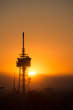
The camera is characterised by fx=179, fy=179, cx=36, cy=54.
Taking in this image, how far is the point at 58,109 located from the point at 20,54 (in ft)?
91.8

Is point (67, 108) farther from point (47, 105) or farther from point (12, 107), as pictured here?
point (12, 107)

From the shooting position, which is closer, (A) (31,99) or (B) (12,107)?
(B) (12,107)

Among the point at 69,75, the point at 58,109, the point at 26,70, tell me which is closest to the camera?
the point at 58,109

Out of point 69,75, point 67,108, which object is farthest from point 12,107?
point 69,75

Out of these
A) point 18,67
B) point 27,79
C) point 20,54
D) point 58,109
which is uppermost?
point 20,54

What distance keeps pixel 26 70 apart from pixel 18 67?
11.2 feet

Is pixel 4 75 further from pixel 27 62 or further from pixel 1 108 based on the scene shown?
pixel 1 108

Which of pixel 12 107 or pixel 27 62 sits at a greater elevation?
pixel 27 62

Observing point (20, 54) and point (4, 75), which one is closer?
point (20, 54)

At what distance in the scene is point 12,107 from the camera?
1865 inches

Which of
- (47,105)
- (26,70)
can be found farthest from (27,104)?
(26,70)

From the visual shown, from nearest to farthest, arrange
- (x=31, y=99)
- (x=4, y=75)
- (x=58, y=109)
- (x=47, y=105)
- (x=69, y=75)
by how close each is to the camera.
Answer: (x=58, y=109) < (x=47, y=105) < (x=31, y=99) < (x=4, y=75) < (x=69, y=75)

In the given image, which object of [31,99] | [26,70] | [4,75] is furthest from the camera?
[4,75]

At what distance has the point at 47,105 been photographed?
164 ft
